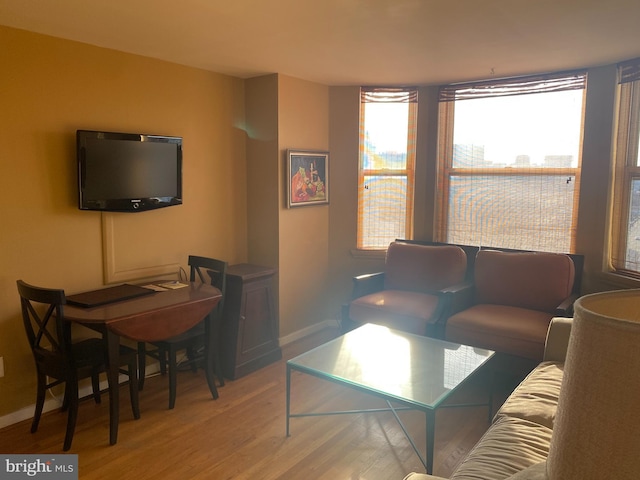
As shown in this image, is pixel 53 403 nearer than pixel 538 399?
No

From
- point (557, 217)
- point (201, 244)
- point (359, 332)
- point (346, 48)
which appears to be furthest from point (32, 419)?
point (557, 217)

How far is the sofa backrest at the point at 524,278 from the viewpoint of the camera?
3457 mm

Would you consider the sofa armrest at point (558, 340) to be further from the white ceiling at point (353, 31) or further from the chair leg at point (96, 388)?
the chair leg at point (96, 388)

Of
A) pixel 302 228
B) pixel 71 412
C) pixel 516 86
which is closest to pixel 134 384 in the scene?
pixel 71 412

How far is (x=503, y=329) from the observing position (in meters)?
3.11

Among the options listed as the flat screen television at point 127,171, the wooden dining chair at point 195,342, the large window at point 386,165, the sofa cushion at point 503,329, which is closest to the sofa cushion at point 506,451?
the sofa cushion at point 503,329

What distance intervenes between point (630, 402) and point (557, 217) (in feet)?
11.6

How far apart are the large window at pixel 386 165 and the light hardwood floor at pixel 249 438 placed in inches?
65.2

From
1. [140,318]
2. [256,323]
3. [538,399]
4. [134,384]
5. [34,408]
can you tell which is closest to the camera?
[538,399]

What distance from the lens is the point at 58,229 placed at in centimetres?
298

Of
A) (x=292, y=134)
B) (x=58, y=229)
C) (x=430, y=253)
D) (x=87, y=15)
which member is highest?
(x=87, y=15)

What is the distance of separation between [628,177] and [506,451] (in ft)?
8.26

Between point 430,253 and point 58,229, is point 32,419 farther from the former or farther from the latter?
point 430,253

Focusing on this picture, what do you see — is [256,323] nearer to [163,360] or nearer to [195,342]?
[195,342]
